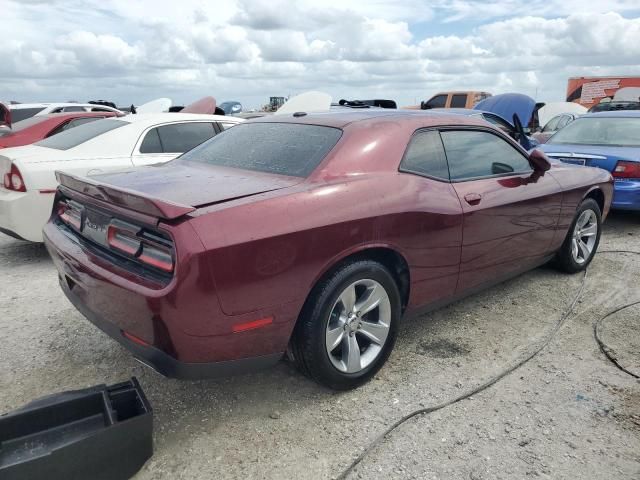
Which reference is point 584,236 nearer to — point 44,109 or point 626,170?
point 626,170

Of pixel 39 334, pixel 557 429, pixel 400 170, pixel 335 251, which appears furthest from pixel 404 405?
pixel 39 334

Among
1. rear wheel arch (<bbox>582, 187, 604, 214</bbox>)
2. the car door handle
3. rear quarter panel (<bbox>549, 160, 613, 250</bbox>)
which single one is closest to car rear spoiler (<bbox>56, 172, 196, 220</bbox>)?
the car door handle

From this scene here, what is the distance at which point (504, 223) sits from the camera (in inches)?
138

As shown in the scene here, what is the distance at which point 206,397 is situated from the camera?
278 centimetres

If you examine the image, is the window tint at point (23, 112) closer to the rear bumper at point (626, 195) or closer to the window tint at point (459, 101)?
the rear bumper at point (626, 195)

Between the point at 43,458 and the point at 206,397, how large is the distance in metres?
0.99

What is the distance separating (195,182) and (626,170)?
5.51 metres

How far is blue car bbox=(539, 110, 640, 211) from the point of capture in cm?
610

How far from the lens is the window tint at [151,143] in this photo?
5453 mm

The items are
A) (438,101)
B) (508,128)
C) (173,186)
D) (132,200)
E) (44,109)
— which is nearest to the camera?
(132,200)

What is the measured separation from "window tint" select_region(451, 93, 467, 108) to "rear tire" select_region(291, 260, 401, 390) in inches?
633

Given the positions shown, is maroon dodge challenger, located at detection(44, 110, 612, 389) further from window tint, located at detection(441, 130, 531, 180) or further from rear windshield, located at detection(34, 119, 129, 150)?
rear windshield, located at detection(34, 119, 129, 150)

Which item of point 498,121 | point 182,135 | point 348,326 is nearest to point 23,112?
point 182,135

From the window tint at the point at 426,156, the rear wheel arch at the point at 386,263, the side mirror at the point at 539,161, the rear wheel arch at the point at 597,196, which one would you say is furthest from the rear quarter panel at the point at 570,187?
the rear wheel arch at the point at 386,263
